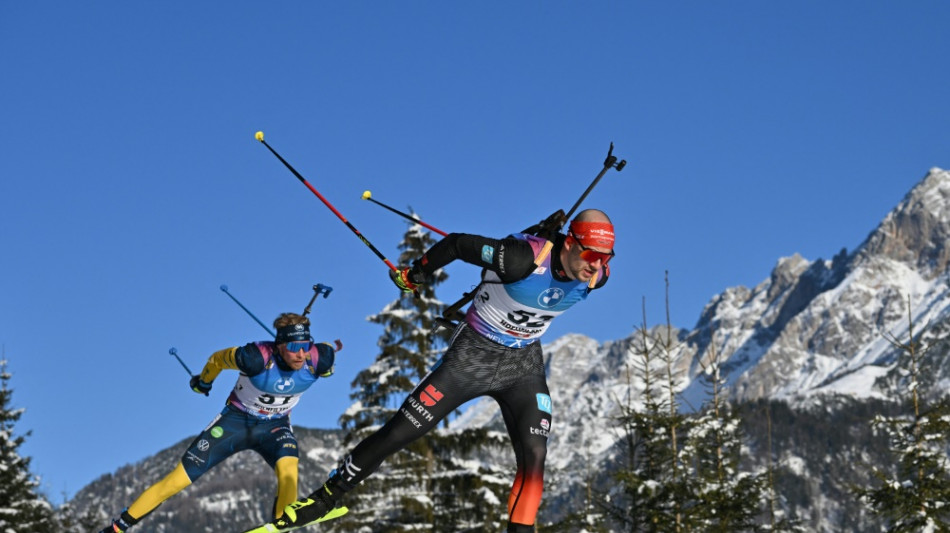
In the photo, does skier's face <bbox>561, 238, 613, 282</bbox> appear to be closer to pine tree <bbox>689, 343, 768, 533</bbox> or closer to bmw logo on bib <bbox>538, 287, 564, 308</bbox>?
bmw logo on bib <bbox>538, 287, 564, 308</bbox>

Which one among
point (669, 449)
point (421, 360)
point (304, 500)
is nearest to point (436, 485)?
point (421, 360)

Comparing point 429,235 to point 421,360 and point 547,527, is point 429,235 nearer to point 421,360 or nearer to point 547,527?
point 421,360

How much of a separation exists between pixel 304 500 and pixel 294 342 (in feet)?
7.71

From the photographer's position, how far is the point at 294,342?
12648 mm

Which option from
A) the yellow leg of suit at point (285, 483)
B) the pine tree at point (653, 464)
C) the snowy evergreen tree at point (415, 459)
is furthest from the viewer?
the snowy evergreen tree at point (415, 459)

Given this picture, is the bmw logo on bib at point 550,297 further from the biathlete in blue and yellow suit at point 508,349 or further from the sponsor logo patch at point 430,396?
the sponsor logo patch at point 430,396

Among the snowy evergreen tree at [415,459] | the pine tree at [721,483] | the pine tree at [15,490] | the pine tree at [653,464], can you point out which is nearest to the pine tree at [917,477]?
the pine tree at [721,483]

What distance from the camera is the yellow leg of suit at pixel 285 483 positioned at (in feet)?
42.2

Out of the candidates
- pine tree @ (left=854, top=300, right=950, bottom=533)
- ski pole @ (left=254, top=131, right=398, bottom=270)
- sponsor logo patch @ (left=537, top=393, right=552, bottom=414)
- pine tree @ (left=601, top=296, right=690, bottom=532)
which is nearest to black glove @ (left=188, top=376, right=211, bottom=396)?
ski pole @ (left=254, top=131, right=398, bottom=270)

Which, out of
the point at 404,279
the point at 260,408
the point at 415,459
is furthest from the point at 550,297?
the point at 415,459

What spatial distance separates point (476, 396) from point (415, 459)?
1031 inches

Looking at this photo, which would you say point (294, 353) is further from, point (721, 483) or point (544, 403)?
point (721, 483)

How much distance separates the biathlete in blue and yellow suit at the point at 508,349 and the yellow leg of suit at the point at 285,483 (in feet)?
6.71

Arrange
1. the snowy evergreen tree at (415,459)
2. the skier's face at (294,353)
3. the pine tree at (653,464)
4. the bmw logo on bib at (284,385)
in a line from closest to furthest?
the skier's face at (294,353), the bmw logo on bib at (284,385), the pine tree at (653,464), the snowy evergreen tree at (415,459)
